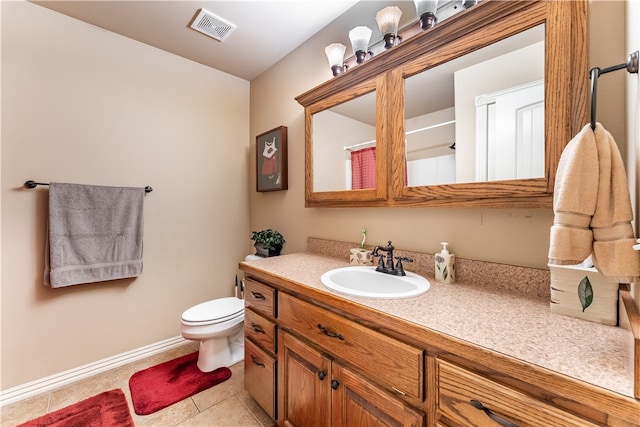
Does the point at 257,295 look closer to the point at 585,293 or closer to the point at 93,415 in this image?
the point at 93,415

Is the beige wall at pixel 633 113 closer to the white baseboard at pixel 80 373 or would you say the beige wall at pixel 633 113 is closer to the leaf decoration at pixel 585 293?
the leaf decoration at pixel 585 293

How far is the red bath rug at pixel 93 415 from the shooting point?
1.45m

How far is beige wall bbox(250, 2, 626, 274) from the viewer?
98 centimetres

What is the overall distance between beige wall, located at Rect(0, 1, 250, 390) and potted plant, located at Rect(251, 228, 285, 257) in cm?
51

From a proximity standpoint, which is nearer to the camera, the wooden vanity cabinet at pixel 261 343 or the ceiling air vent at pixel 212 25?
the wooden vanity cabinet at pixel 261 343

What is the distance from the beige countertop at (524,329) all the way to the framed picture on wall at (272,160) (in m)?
1.29

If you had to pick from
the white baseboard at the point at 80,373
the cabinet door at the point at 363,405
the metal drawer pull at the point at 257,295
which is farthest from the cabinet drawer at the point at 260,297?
the white baseboard at the point at 80,373

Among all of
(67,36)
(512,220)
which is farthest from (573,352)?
(67,36)

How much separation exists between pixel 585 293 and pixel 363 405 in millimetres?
770

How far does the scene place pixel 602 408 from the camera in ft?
1.54

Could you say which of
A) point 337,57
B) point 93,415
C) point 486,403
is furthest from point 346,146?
point 93,415

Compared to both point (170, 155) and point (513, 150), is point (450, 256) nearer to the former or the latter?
point (513, 150)

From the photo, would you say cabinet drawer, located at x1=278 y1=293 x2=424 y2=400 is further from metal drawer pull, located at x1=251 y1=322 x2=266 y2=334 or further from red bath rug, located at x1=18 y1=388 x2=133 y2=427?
red bath rug, located at x1=18 y1=388 x2=133 y2=427

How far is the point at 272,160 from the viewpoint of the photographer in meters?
2.28
